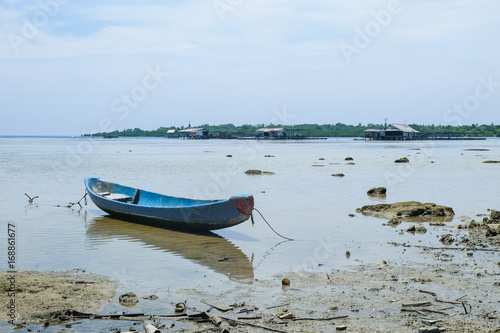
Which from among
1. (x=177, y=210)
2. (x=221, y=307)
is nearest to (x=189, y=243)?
(x=177, y=210)

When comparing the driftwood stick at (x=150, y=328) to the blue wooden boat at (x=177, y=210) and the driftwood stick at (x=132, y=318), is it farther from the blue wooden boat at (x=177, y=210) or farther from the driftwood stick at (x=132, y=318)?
the blue wooden boat at (x=177, y=210)

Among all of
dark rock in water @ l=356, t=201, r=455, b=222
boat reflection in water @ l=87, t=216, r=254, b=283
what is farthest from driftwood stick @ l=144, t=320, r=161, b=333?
dark rock in water @ l=356, t=201, r=455, b=222

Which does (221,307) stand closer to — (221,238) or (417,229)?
(221,238)

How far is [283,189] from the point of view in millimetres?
27062

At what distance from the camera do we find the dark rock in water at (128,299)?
8602mm

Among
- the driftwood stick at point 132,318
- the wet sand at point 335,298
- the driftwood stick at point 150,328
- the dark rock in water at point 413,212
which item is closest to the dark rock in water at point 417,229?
the dark rock in water at point 413,212

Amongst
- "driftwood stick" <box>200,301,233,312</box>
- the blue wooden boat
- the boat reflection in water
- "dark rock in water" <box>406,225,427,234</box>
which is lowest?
the boat reflection in water

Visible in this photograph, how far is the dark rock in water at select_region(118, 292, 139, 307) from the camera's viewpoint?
8.60m

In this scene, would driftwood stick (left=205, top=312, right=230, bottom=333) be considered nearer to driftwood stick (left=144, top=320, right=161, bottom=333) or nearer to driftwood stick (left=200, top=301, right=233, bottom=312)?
driftwood stick (left=200, top=301, right=233, bottom=312)

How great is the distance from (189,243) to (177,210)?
4.94ft

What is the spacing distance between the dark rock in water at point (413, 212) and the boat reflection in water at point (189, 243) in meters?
6.52

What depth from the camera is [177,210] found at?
594 inches

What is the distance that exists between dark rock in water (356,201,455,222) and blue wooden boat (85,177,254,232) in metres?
6.07

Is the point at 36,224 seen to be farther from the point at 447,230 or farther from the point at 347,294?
the point at 447,230
